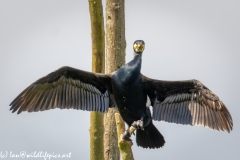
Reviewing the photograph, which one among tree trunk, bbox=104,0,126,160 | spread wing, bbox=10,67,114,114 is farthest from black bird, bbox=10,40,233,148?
tree trunk, bbox=104,0,126,160

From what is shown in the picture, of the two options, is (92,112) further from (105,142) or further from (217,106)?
(217,106)

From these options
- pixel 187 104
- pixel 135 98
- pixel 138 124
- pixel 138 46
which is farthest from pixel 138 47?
pixel 187 104

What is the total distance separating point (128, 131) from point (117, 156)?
1.89m

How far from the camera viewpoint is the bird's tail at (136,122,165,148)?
2372cm

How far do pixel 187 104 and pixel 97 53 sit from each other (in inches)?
66.7

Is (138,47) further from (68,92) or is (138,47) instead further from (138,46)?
(68,92)

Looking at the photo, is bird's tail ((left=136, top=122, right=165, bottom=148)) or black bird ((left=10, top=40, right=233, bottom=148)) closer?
black bird ((left=10, top=40, right=233, bottom=148))

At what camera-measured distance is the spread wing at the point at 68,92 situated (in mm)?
23516

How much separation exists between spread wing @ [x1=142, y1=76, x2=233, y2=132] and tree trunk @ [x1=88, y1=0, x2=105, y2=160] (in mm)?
1118

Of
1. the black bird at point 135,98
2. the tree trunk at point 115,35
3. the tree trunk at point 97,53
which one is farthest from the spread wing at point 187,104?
the tree trunk at point 97,53

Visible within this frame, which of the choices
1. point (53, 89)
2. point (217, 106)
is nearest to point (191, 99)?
point (217, 106)

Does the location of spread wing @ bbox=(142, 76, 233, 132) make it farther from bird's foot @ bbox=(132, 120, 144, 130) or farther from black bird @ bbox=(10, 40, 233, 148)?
bird's foot @ bbox=(132, 120, 144, 130)

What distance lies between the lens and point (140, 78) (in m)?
23.3

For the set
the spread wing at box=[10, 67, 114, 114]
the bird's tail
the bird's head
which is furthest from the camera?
the bird's tail
